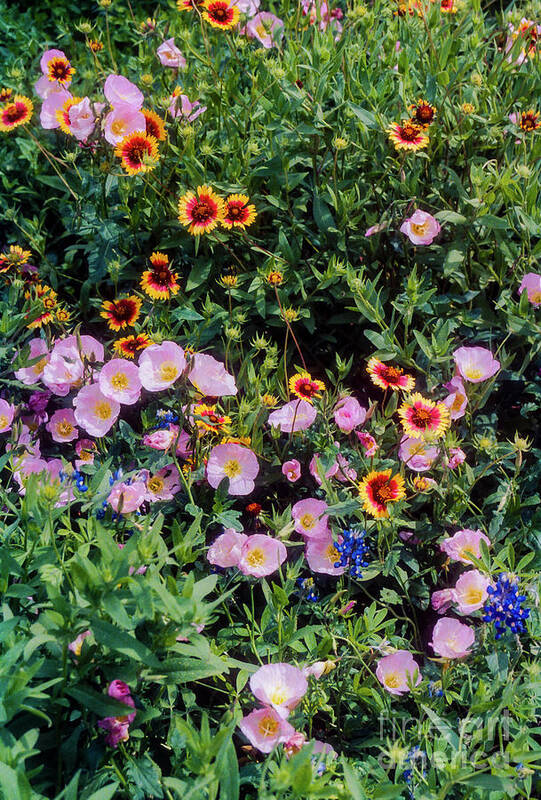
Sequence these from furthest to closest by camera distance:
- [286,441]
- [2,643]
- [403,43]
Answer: [403,43]
[286,441]
[2,643]

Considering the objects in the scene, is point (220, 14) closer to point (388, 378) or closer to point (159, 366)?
point (159, 366)

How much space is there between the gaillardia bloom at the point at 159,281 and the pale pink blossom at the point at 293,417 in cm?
47

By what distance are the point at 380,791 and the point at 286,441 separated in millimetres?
917

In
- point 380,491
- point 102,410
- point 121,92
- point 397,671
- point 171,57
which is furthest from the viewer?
point 171,57

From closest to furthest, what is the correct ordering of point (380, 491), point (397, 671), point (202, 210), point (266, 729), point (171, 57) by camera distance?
point (266, 729) < point (397, 671) < point (380, 491) < point (202, 210) < point (171, 57)

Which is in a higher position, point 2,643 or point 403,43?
point 403,43

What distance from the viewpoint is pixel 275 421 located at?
1.98 metres

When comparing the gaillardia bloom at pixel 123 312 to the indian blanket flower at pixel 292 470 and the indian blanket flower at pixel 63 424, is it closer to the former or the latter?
the indian blanket flower at pixel 63 424

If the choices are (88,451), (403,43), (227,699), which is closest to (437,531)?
(227,699)

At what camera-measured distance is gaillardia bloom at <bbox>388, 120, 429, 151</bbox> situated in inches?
80.6

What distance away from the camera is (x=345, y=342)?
8.15 ft

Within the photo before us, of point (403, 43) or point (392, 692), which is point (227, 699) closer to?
point (392, 692)

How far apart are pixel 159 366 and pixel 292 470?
427mm

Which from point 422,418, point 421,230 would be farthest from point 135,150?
point 422,418
